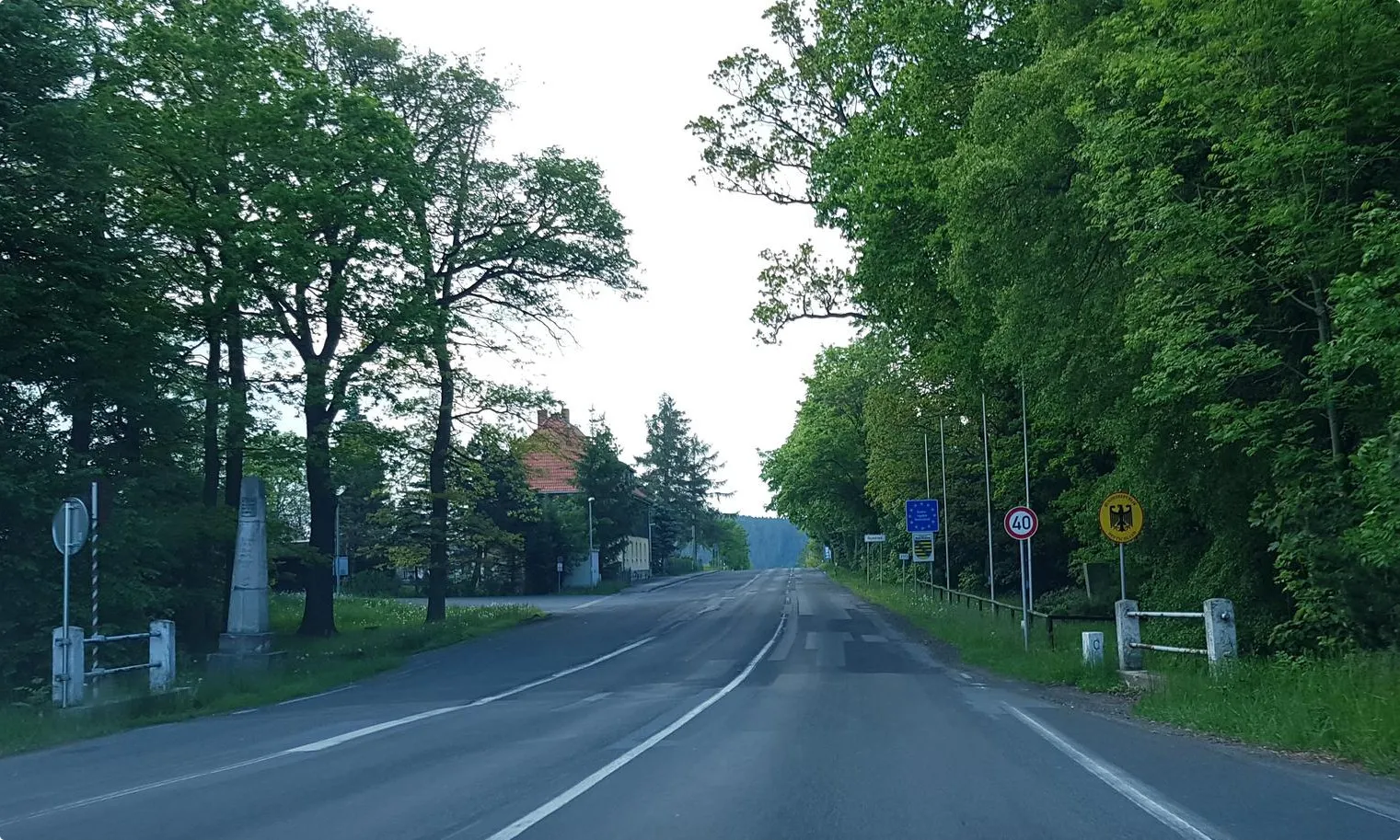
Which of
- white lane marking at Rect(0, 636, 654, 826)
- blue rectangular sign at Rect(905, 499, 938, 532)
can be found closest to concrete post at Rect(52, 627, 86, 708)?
white lane marking at Rect(0, 636, 654, 826)

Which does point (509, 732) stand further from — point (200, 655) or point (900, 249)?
point (200, 655)

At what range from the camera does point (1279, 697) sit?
38.4 feet

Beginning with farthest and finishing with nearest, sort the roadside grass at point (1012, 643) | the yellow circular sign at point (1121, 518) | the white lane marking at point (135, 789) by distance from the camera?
1. the yellow circular sign at point (1121, 518)
2. the roadside grass at point (1012, 643)
3. the white lane marking at point (135, 789)

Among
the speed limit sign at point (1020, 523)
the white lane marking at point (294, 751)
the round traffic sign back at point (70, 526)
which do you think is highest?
the round traffic sign back at point (70, 526)

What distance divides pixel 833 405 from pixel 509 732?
189 feet

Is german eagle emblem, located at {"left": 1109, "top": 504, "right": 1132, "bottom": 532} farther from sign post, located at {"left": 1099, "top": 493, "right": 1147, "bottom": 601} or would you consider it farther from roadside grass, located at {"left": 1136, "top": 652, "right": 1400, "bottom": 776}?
roadside grass, located at {"left": 1136, "top": 652, "right": 1400, "bottom": 776}

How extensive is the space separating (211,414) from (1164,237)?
21.4m

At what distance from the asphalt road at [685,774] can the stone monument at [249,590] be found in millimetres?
5735

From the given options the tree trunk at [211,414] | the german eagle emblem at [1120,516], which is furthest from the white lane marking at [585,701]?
the tree trunk at [211,414]

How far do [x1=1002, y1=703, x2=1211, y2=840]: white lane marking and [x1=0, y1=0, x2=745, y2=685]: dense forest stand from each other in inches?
613

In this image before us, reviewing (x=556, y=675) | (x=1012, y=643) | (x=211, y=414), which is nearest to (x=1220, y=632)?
(x=1012, y=643)

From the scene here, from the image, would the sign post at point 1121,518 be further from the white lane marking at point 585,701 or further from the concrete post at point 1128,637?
the white lane marking at point 585,701

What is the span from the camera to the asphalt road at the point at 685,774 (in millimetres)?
7602

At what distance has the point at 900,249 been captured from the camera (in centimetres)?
2466
